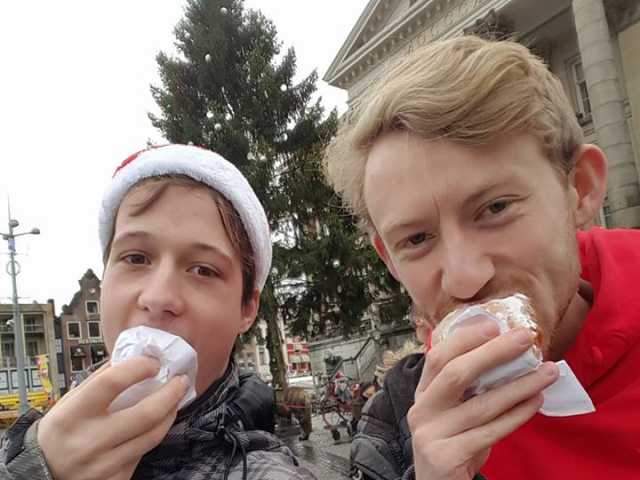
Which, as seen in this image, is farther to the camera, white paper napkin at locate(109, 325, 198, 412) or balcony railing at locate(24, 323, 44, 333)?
balcony railing at locate(24, 323, 44, 333)

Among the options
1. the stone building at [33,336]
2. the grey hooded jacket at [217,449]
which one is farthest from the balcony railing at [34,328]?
the grey hooded jacket at [217,449]

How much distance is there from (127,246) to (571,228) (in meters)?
1.20

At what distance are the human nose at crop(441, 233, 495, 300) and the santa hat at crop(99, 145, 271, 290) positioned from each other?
0.85m

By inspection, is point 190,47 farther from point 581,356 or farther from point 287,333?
point 581,356

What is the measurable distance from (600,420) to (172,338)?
1.03 m

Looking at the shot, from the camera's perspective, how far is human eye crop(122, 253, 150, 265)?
1.54 m

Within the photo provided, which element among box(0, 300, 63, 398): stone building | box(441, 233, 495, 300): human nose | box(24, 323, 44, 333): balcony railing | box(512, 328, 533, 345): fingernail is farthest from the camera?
box(24, 323, 44, 333): balcony railing

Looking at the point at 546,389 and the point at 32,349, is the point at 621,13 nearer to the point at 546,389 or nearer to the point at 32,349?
the point at 546,389

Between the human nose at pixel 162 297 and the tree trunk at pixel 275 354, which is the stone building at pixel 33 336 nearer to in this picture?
the tree trunk at pixel 275 354

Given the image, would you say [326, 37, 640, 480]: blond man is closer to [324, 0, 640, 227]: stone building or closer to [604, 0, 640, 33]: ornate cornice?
[324, 0, 640, 227]: stone building

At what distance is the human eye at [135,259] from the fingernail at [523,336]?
101cm

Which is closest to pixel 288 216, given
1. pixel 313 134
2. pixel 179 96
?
pixel 313 134

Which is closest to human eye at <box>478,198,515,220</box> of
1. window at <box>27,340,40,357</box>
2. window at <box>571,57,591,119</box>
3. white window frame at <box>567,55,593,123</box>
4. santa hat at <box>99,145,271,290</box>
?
santa hat at <box>99,145,271,290</box>

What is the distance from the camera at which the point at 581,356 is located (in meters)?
1.29
